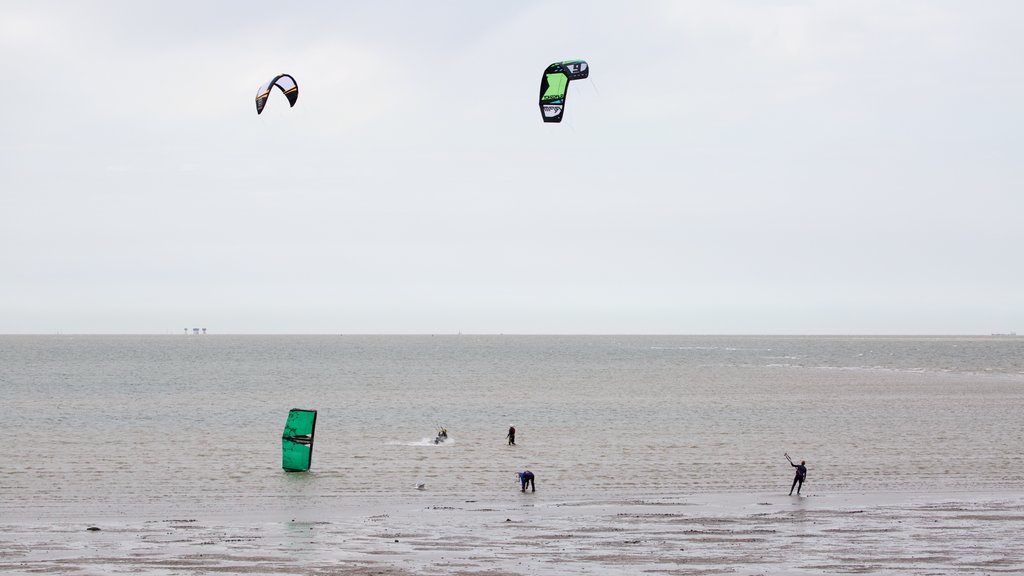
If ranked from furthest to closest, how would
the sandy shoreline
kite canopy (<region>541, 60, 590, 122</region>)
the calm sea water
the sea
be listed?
the calm sea water
kite canopy (<region>541, 60, 590, 122</region>)
the sea
the sandy shoreline

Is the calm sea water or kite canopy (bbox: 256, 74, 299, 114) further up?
kite canopy (bbox: 256, 74, 299, 114)

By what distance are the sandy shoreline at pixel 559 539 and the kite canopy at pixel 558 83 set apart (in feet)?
28.8

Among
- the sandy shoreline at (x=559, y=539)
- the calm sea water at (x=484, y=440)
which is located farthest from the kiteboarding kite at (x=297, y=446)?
the sandy shoreline at (x=559, y=539)

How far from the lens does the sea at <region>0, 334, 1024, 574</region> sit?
60.0 feet

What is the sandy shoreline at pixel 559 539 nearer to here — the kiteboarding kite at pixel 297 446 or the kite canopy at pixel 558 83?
the kiteboarding kite at pixel 297 446

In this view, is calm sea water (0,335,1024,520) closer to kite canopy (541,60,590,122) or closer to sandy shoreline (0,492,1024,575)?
sandy shoreline (0,492,1024,575)

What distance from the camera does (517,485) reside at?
27.6m

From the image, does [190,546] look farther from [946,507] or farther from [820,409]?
[820,409]

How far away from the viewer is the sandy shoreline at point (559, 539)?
1733 cm

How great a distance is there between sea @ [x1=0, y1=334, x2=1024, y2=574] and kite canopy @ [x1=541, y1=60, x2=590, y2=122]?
8.77 m

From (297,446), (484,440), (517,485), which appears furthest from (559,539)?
(484,440)

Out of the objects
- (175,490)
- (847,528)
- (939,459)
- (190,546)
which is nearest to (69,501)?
(175,490)

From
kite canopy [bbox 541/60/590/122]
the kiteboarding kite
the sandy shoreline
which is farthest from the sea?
kite canopy [bbox 541/60/590/122]

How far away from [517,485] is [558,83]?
390 inches
